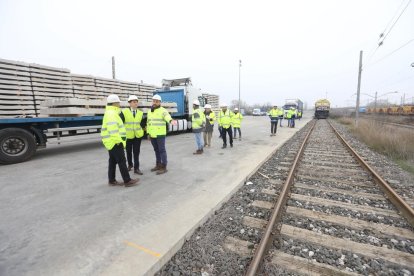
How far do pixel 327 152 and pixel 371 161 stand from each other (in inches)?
60.0

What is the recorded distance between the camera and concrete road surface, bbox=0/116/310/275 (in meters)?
2.43

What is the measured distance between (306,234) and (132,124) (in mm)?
4268

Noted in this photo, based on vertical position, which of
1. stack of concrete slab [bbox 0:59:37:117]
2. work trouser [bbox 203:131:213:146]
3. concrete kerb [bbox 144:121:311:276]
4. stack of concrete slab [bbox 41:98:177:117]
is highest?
stack of concrete slab [bbox 0:59:37:117]

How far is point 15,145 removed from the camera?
22.2 ft

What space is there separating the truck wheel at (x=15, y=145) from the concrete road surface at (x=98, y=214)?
0.43 metres

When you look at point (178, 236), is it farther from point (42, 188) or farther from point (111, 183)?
point (42, 188)

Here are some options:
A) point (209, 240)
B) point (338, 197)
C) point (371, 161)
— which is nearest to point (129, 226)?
point (209, 240)

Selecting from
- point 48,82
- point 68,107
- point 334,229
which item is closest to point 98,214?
point 334,229

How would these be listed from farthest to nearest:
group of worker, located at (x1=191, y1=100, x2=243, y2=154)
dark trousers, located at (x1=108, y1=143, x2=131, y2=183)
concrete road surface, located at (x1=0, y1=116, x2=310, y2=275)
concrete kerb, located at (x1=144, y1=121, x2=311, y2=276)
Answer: group of worker, located at (x1=191, y1=100, x2=243, y2=154) < dark trousers, located at (x1=108, y1=143, x2=131, y2=183) < concrete road surface, located at (x1=0, y1=116, x2=310, y2=275) < concrete kerb, located at (x1=144, y1=121, x2=311, y2=276)

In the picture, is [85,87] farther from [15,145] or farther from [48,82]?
[15,145]

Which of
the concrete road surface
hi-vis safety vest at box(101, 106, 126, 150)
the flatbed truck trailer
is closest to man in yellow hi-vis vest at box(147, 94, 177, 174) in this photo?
the concrete road surface

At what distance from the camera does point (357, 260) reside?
248 centimetres

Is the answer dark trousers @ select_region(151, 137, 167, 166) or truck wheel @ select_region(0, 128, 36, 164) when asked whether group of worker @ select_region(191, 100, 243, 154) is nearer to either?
dark trousers @ select_region(151, 137, 167, 166)

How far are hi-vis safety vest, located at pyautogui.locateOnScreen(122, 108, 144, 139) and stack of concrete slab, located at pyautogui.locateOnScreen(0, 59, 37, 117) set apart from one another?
6896 millimetres
